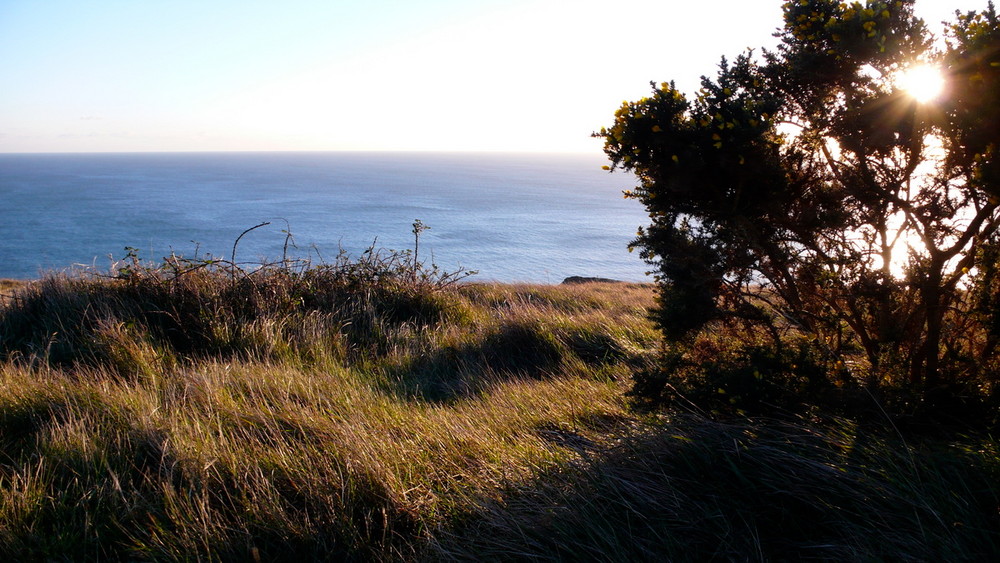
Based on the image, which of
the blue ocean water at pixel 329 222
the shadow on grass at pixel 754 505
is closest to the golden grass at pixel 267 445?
the shadow on grass at pixel 754 505

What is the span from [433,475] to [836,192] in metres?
2.93

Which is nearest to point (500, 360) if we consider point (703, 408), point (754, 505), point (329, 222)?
point (703, 408)

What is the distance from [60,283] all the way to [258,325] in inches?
97.9

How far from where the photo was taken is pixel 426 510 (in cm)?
286

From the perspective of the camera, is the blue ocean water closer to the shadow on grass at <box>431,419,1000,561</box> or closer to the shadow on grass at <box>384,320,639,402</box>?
the shadow on grass at <box>384,320,639,402</box>

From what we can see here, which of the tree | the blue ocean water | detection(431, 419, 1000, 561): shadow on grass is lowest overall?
the blue ocean water

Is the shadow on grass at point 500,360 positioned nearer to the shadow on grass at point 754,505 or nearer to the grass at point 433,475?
the grass at point 433,475

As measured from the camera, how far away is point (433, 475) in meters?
3.13

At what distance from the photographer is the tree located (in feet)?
10.9

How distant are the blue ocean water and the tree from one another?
Result: 21.7m

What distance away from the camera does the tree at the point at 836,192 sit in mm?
3311

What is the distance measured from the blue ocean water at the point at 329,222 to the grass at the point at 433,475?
20.9m

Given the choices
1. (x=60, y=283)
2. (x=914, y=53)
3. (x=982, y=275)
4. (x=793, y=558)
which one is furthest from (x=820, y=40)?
(x=60, y=283)

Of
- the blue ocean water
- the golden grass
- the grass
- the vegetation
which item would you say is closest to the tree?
the vegetation
